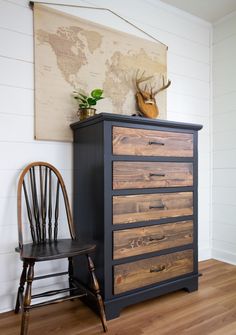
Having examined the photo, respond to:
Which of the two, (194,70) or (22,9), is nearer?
(22,9)

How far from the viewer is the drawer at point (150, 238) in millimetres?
1661

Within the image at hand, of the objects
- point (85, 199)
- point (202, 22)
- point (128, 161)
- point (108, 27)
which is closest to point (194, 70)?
point (202, 22)

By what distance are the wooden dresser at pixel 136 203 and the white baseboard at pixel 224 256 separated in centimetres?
78

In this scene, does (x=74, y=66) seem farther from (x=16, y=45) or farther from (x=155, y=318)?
(x=155, y=318)

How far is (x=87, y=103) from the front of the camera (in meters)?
1.96

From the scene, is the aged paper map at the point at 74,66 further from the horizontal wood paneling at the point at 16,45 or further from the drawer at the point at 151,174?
the drawer at the point at 151,174

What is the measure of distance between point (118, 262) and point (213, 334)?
2.07 feet

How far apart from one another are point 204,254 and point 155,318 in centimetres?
131

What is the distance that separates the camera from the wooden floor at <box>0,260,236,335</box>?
59.6 inches

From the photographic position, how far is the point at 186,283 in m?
1.97

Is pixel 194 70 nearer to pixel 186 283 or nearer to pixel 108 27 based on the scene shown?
pixel 108 27

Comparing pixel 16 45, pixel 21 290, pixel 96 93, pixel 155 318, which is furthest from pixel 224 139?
pixel 21 290

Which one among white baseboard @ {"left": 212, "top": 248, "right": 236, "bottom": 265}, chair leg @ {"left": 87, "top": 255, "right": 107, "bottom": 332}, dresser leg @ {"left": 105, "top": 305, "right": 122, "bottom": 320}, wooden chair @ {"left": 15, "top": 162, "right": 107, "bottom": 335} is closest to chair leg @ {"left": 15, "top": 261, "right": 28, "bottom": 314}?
wooden chair @ {"left": 15, "top": 162, "right": 107, "bottom": 335}

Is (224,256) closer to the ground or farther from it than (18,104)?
closer to the ground
